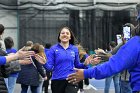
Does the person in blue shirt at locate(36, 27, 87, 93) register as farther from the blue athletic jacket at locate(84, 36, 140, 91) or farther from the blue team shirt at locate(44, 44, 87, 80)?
the blue athletic jacket at locate(84, 36, 140, 91)

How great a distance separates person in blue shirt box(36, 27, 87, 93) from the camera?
791 cm

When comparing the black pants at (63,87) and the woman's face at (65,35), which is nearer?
the black pants at (63,87)

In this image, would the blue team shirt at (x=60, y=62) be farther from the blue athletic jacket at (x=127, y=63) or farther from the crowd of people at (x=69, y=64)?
the blue athletic jacket at (x=127, y=63)

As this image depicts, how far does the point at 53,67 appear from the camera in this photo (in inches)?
319

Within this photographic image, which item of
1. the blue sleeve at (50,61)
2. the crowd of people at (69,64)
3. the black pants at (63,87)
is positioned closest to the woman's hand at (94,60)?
the crowd of people at (69,64)

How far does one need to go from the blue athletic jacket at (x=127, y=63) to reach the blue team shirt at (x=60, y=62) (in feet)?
12.0

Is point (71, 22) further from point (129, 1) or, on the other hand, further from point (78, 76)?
point (78, 76)

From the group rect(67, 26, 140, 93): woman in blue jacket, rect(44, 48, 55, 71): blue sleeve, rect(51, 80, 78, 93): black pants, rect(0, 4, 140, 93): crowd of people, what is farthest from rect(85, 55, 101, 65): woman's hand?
rect(44, 48, 55, 71): blue sleeve

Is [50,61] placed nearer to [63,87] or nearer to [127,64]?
[63,87]

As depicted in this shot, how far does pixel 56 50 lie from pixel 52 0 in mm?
21996

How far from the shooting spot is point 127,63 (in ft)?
13.9

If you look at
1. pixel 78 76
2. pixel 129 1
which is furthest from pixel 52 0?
pixel 78 76

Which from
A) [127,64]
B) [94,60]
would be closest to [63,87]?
[94,60]

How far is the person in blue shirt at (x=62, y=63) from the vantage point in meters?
7.91
